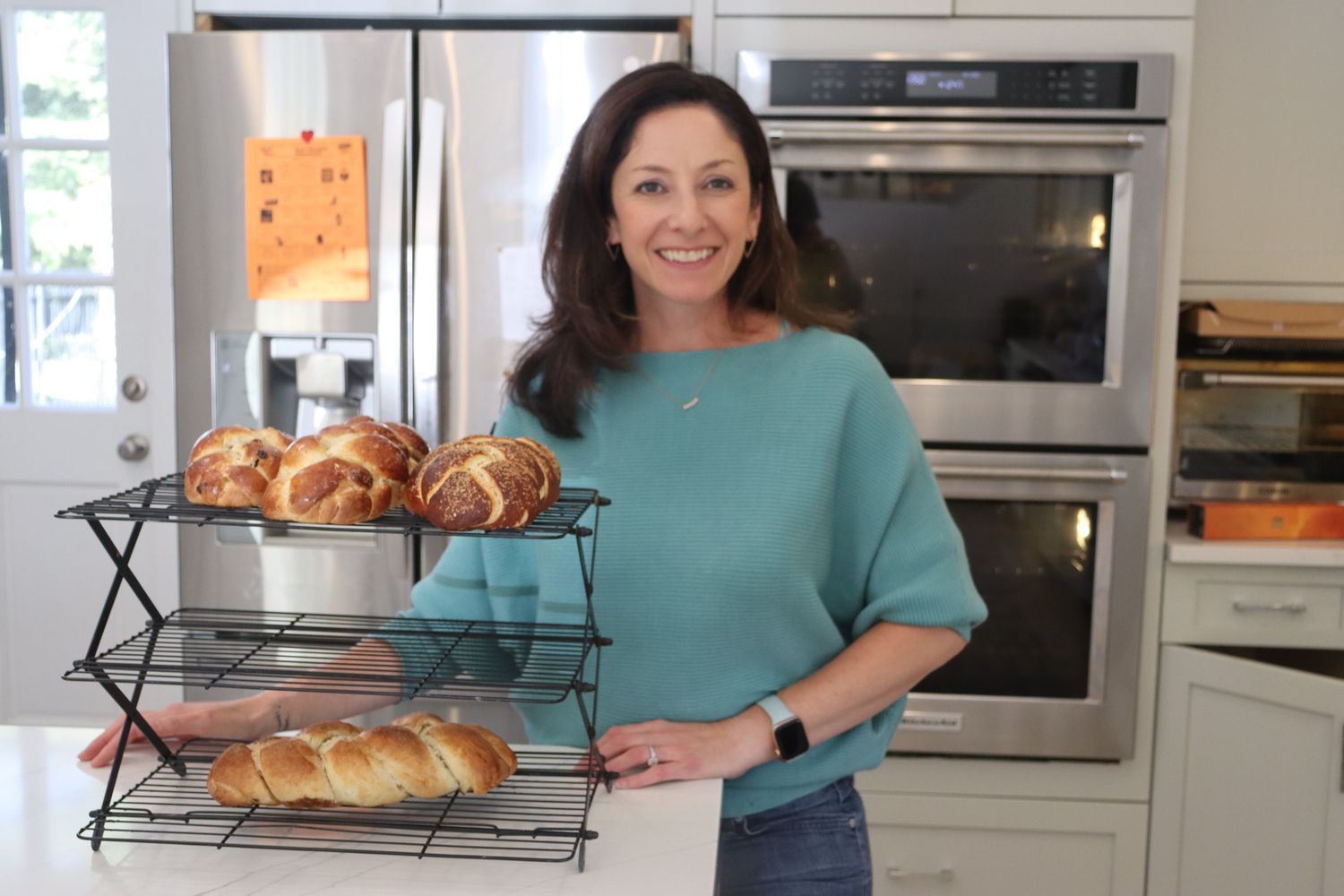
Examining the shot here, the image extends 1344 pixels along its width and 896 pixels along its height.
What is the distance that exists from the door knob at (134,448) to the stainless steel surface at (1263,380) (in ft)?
6.64

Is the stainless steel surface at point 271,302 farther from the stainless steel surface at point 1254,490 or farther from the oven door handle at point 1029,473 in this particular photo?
the stainless steel surface at point 1254,490

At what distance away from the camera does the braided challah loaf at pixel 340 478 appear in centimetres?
80

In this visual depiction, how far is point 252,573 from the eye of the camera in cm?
197

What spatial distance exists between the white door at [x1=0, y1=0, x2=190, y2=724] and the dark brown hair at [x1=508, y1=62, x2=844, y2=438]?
1.09 m

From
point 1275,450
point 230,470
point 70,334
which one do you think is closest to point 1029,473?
point 1275,450

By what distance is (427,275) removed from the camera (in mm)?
1872

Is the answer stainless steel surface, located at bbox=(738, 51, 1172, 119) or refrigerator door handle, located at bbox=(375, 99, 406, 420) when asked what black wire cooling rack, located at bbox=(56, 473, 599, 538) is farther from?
stainless steel surface, located at bbox=(738, 51, 1172, 119)

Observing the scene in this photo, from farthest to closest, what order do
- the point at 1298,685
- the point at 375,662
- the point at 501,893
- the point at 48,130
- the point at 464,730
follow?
the point at 48,130
the point at 1298,685
the point at 375,662
the point at 464,730
the point at 501,893

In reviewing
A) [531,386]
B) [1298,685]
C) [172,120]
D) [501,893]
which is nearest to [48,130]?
[172,120]

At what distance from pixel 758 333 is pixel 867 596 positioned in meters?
0.33

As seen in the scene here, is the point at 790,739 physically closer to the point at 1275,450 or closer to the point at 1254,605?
the point at 1254,605

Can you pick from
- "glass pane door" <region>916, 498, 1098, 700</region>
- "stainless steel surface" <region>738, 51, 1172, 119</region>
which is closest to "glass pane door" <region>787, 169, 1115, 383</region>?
"stainless steel surface" <region>738, 51, 1172, 119</region>

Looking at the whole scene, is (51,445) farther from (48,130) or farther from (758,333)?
(758,333)

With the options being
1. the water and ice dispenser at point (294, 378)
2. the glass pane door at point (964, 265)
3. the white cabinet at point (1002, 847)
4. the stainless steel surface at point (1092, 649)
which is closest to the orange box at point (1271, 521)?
the stainless steel surface at point (1092, 649)
